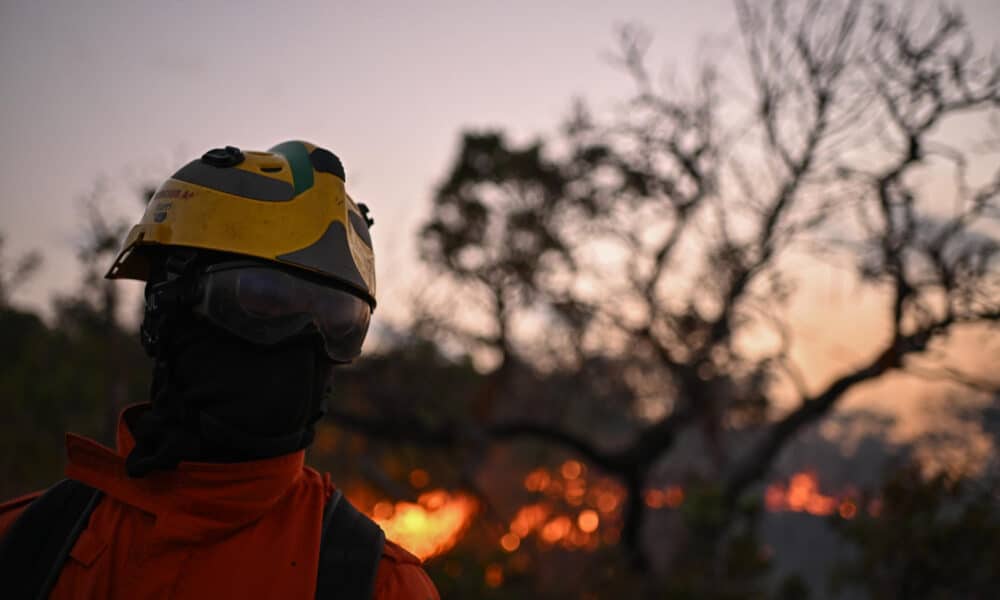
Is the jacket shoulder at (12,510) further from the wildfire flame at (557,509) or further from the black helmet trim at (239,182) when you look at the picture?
the wildfire flame at (557,509)

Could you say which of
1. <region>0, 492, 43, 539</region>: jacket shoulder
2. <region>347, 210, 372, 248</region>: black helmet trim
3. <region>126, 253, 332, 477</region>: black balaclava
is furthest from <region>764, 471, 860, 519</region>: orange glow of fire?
<region>0, 492, 43, 539</region>: jacket shoulder

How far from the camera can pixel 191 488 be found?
5.94 feet

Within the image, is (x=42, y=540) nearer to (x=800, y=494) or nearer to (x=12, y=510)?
(x=12, y=510)

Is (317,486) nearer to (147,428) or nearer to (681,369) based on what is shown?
(147,428)

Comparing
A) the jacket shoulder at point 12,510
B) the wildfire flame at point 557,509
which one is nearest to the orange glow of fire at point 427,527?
the wildfire flame at point 557,509

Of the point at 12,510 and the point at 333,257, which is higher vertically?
the point at 333,257

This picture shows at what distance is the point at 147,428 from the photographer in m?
1.89

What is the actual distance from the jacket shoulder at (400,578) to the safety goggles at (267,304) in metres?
0.56

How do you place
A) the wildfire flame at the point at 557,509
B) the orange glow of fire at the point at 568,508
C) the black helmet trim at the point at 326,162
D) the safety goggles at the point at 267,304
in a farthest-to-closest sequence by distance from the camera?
the orange glow of fire at the point at 568,508 < the wildfire flame at the point at 557,509 < the black helmet trim at the point at 326,162 < the safety goggles at the point at 267,304

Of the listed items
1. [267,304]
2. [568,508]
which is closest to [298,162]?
[267,304]

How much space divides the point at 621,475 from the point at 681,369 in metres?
1.88

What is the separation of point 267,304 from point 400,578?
0.75 m

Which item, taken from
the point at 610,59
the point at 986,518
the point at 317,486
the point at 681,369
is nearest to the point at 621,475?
the point at 681,369

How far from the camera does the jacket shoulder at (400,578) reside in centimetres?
176
